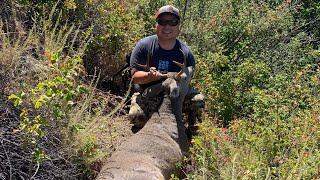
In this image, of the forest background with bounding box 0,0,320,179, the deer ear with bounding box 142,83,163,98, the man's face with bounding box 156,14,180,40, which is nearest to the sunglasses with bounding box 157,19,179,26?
the man's face with bounding box 156,14,180,40

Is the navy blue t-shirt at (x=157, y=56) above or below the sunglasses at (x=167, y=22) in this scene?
below

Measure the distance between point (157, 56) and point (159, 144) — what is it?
1402 millimetres

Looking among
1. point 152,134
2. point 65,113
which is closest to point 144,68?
point 152,134

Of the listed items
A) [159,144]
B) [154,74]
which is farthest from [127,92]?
[159,144]

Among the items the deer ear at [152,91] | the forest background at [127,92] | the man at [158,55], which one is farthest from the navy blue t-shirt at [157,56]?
the forest background at [127,92]

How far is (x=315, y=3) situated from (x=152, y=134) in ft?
20.1

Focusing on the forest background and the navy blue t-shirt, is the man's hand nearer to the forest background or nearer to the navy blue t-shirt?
the navy blue t-shirt

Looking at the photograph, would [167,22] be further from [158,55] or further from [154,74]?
[154,74]

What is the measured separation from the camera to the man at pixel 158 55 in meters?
5.56

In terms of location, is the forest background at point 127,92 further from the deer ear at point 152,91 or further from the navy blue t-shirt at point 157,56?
the navy blue t-shirt at point 157,56

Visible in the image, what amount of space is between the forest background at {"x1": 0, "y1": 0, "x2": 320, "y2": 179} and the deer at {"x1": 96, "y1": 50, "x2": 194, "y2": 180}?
278 millimetres

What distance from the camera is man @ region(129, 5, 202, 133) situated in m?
5.56

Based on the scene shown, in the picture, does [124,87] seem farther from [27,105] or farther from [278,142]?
[278,142]

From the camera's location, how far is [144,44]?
5.72m
